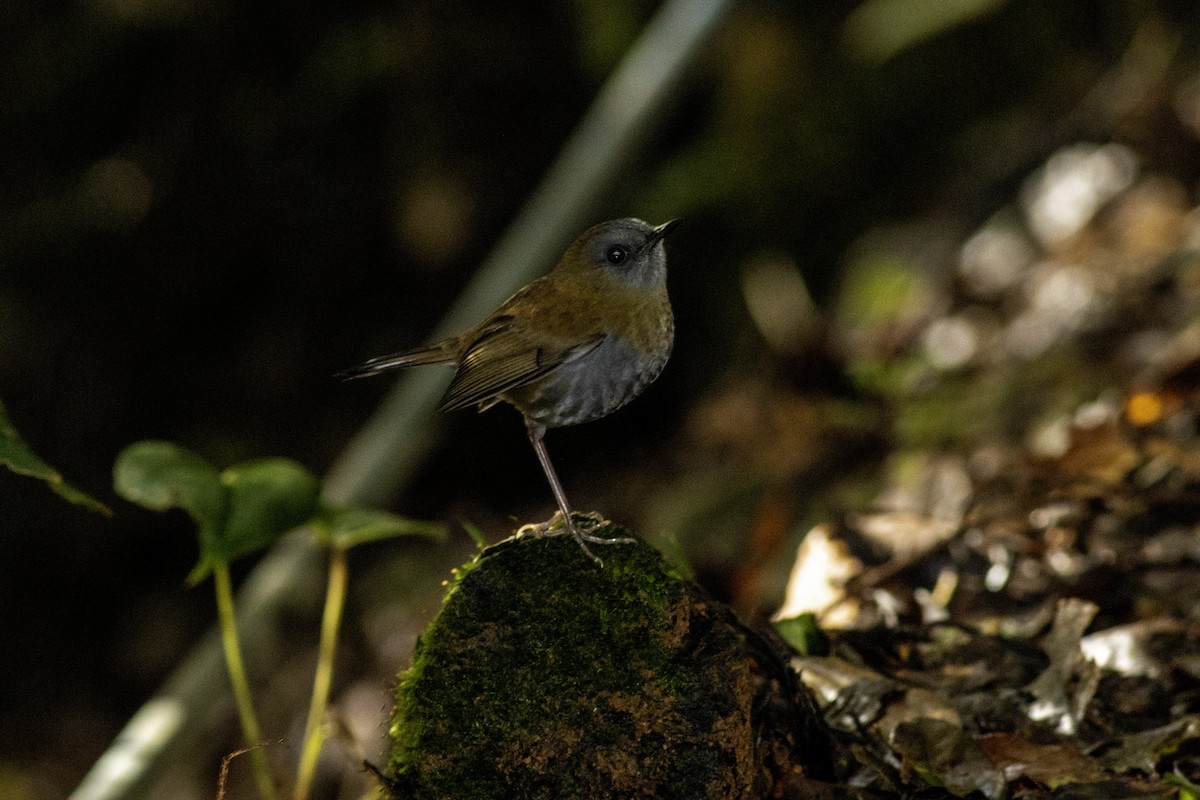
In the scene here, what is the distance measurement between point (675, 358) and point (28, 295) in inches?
189

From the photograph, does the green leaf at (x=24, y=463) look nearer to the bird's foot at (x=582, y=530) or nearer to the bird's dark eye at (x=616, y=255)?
the bird's foot at (x=582, y=530)

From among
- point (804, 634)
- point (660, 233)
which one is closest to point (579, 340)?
point (660, 233)

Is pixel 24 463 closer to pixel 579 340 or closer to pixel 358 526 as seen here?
pixel 358 526

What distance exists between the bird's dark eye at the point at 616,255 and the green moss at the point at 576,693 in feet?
3.13

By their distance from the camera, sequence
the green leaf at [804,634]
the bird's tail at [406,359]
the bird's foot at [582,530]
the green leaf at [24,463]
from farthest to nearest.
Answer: the bird's tail at [406,359] < the green leaf at [804,634] < the green leaf at [24,463] < the bird's foot at [582,530]

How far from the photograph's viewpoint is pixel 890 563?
142 inches

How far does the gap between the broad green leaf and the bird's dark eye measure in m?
1.32

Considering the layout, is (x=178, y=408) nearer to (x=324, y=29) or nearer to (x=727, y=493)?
(x=324, y=29)

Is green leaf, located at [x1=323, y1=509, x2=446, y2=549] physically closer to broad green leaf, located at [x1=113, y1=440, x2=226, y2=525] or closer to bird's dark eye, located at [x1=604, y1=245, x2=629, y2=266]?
broad green leaf, located at [x1=113, y1=440, x2=226, y2=525]

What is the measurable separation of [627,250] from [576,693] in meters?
1.28

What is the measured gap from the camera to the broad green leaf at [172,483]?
2.86 meters

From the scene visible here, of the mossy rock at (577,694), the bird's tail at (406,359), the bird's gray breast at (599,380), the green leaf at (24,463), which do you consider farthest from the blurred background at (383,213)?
the mossy rock at (577,694)

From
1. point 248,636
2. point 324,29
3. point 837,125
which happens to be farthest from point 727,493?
point 324,29

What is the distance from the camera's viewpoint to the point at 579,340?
9.07 ft
